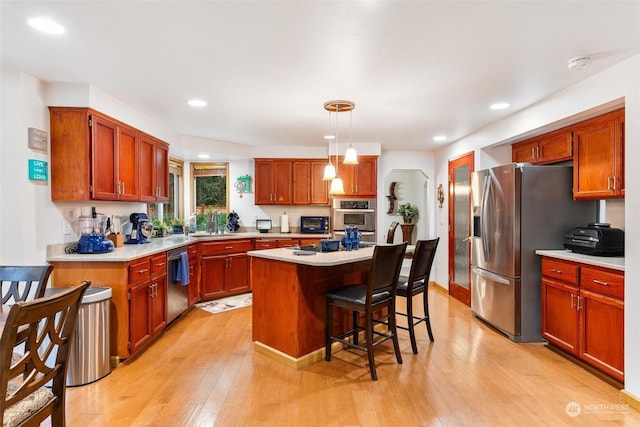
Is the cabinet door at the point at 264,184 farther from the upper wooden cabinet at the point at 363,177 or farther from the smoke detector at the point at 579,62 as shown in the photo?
the smoke detector at the point at 579,62

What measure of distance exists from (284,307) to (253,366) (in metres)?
0.53

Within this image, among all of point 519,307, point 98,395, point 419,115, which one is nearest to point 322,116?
point 419,115

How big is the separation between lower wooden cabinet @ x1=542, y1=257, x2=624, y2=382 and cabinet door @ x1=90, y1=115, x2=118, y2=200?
4107mm

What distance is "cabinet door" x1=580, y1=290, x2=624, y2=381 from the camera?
2506 millimetres

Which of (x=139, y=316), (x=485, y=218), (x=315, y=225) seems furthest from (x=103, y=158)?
(x=485, y=218)

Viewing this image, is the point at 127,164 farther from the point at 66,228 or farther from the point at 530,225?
the point at 530,225

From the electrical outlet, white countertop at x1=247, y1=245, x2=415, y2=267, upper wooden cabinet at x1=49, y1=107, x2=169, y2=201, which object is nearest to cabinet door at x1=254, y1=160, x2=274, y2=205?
upper wooden cabinet at x1=49, y1=107, x2=169, y2=201

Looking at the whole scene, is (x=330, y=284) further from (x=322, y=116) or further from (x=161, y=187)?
(x=161, y=187)

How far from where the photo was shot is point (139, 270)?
3.03 metres

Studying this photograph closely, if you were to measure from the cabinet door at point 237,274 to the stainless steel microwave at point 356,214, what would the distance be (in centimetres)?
149

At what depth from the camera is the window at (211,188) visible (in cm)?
600

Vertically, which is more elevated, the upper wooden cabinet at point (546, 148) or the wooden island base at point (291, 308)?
the upper wooden cabinet at point (546, 148)

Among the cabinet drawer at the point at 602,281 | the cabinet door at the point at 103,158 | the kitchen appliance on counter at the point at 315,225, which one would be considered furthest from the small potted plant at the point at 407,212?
the cabinet door at the point at 103,158

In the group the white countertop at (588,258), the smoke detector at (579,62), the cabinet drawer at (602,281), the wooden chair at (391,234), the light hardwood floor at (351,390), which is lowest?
the light hardwood floor at (351,390)
